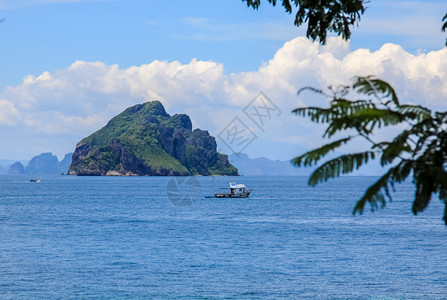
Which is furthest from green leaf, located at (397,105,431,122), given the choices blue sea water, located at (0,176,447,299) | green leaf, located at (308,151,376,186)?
blue sea water, located at (0,176,447,299)

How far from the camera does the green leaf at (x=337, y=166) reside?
1005cm

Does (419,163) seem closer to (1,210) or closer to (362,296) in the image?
(362,296)

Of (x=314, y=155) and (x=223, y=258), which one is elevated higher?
(x=314, y=155)

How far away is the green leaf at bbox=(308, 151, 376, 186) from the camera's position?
10055 mm

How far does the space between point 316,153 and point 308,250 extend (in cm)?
4373

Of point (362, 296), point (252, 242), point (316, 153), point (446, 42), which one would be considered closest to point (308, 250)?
point (252, 242)

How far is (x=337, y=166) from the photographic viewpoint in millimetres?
10180

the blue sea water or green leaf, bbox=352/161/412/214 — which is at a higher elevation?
green leaf, bbox=352/161/412/214

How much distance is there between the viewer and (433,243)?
189ft

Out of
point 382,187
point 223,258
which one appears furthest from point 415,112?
point 223,258

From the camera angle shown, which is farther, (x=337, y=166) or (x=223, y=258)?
(x=223, y=258)

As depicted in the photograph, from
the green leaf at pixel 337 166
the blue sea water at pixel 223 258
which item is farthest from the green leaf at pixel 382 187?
the blue sea water at pixel 223 258

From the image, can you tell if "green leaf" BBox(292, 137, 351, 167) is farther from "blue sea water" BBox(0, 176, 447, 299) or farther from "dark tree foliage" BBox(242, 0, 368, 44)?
"blue sea water" BBox(0, 176, 447, 299)

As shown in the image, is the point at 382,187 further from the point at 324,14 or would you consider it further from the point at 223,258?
the point at 223,258
